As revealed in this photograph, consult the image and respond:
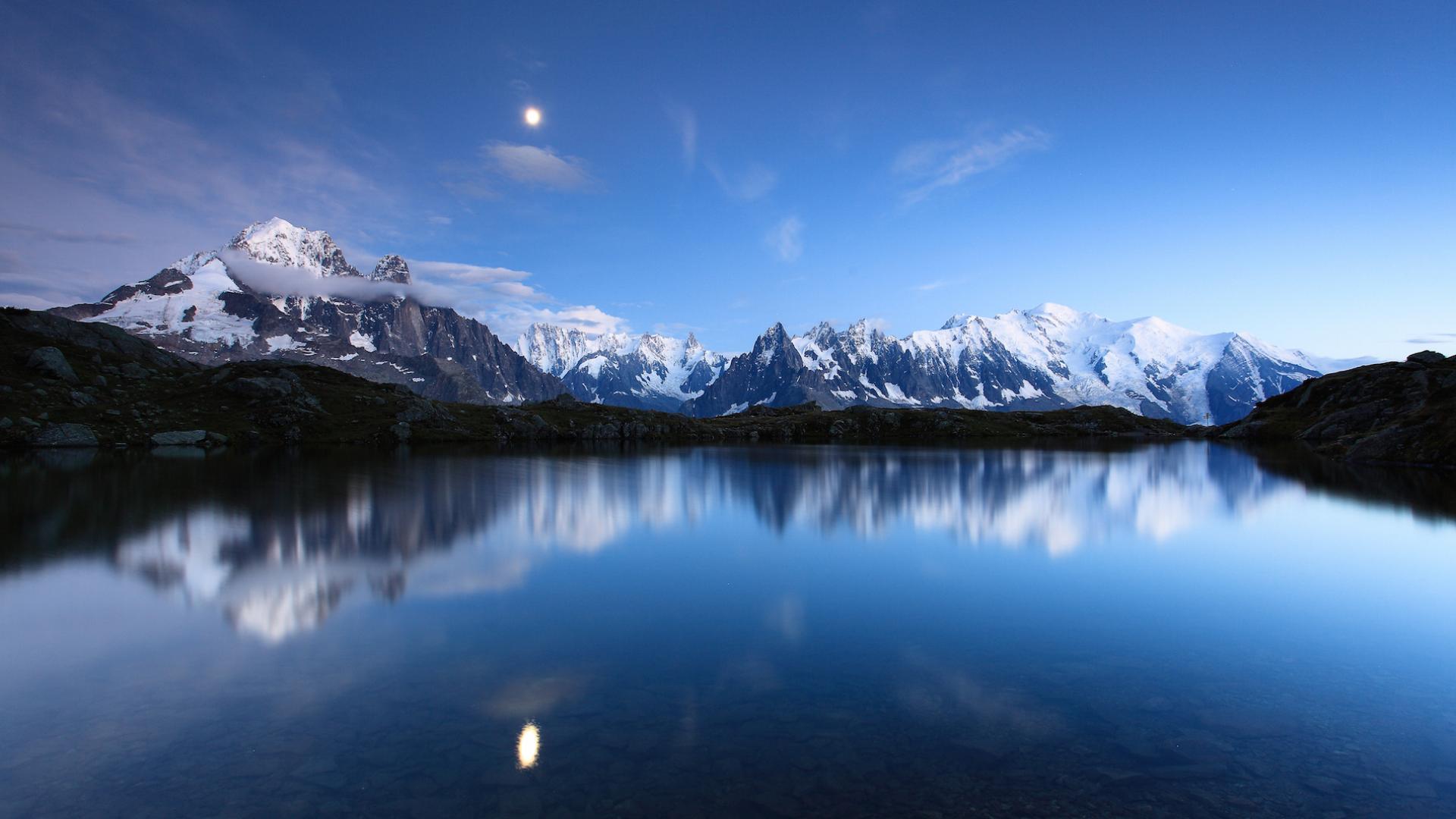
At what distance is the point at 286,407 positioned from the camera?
142 meters

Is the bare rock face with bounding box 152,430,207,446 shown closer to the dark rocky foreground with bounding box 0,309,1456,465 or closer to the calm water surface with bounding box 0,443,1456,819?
the dark rocky foreground with bounding box 0,309,1456,465

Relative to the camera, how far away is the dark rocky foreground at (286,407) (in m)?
105

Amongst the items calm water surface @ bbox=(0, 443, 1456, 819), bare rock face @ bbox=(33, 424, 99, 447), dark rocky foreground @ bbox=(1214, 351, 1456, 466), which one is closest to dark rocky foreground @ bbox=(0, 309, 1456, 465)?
bare rock face @ bbox=(33, 424, 99, 447)

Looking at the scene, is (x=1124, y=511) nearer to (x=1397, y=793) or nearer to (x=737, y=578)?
(x=737, y=578)

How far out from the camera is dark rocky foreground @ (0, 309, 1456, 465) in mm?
105312

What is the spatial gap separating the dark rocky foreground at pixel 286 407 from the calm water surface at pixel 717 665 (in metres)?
80.3

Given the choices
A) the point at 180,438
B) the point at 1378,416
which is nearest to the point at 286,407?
the point at 180,438

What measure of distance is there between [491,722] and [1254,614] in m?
28.1

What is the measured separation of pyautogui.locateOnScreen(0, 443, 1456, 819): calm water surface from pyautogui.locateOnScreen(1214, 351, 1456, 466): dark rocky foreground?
204ft

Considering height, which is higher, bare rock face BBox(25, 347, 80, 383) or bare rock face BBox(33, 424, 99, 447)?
bare rock face BBox(25, 347, 80, 383)

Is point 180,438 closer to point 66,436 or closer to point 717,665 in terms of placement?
point 66,436

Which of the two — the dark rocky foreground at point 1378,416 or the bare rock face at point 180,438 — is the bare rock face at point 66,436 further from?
the dark rocky foreground at point 1378,416

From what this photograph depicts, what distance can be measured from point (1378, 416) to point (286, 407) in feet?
715

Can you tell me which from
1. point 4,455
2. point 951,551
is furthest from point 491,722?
point 4,455
